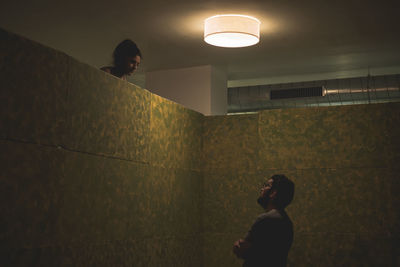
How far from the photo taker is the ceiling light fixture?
4.68 meters

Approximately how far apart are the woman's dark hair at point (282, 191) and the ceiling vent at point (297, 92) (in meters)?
3.71

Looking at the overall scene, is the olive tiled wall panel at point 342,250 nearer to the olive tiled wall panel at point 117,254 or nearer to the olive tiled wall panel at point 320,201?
the olive tiled wall panel at point 320,201

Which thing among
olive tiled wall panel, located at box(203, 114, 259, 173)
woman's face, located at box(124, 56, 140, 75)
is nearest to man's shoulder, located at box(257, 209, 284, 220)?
woman's face, located at box(124, 56, 140, 75)

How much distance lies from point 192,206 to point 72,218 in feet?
6.84

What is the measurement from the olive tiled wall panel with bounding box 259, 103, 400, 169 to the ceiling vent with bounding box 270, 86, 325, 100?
1968mm

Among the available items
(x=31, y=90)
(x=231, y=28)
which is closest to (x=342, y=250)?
(x=231, y=28)

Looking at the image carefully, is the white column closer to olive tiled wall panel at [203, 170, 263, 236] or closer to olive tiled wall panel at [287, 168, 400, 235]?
olive tiled wall panel at [203, 170, 263, 236]

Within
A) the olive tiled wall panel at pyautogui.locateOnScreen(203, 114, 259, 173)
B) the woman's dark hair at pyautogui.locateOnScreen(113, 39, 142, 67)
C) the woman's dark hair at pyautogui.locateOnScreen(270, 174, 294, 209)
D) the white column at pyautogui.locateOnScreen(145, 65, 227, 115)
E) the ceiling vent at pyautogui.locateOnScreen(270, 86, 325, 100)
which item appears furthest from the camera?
the ceiling vent at pyautogui.locateOnScreen(270, 86, 325, 100)

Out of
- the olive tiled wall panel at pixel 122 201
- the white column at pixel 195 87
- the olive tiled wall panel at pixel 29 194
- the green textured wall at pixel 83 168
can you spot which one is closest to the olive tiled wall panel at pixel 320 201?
the olive tiled wall panel at pixel 122 201

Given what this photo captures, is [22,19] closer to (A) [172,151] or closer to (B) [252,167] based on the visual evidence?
(A) [172,151]

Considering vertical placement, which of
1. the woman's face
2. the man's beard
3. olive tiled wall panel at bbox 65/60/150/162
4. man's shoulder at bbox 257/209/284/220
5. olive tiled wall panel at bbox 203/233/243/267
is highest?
the woman's face

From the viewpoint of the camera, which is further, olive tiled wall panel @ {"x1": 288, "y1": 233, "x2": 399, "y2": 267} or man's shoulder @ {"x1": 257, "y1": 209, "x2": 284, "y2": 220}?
olive tiled wall panel @ {"x1": 288, "y1": 233, "x2": 399, "y2": 267}

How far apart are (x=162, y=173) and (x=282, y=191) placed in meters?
1.35

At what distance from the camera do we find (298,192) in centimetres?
512
